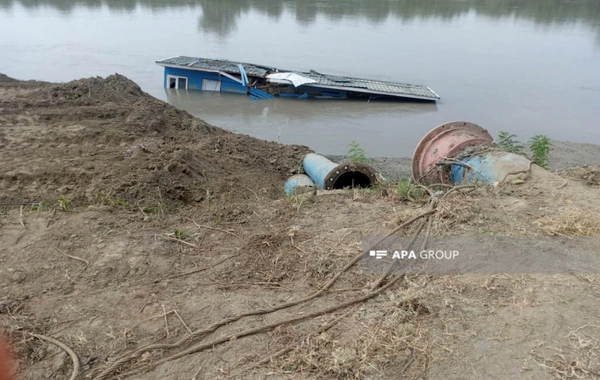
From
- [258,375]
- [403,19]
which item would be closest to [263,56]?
[403,19]

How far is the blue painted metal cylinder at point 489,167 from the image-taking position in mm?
4840

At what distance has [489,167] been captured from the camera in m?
5.00

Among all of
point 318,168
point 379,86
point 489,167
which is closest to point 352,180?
point 318,168

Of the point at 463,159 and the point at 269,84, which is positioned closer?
the point at 463,159

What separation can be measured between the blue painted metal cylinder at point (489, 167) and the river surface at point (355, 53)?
4.36 m

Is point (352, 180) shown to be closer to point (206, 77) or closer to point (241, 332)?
point (241, 332)

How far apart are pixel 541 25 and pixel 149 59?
65.2 feet

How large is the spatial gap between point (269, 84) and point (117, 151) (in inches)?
272

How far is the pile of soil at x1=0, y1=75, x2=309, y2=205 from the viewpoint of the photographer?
5629mm

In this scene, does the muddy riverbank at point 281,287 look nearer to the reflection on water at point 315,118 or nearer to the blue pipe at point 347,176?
the blue pipe at point 347,176

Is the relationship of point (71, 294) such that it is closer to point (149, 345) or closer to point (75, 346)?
point (75, 346)

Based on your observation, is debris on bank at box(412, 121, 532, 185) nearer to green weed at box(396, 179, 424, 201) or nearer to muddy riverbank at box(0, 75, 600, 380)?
muddy riverbank at box(0, 75, 600, 380)

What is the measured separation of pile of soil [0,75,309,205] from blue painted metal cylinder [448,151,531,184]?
2.62 meters

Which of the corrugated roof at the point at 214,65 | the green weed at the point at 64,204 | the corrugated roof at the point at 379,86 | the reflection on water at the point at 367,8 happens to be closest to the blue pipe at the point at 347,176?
the green weed at the point at 64,204
